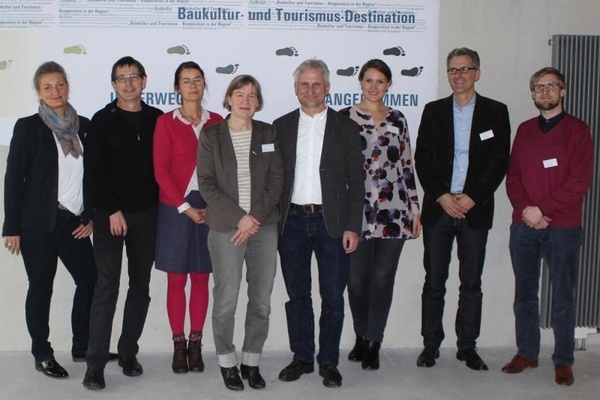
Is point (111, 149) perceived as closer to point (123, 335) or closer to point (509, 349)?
point (123, 335)

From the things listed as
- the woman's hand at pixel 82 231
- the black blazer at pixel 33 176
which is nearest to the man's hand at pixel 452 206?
the woman's hand at pixel 82 231

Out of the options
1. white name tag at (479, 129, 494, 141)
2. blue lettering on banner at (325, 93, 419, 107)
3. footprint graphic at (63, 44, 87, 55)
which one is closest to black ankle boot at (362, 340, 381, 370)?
white name tag at (479, 129, 494, 141)

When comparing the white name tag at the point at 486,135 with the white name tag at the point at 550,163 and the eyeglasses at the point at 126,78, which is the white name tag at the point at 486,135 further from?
the eyeglasses at the point at 126,78

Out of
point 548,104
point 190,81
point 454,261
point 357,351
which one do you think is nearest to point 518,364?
point 454,261

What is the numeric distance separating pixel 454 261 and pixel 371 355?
94 centimetres

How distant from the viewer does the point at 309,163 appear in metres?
3.53

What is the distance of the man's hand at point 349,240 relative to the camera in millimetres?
3537

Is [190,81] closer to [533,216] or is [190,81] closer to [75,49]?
[75,49]

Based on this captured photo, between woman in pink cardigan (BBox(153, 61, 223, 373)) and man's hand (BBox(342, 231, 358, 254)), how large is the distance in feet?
2.51

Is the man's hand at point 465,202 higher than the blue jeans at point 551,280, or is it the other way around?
the man's hand at point 465,202

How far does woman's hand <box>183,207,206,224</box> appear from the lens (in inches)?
142

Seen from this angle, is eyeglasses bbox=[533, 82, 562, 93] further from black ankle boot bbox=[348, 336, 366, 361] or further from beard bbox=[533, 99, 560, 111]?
black ankle boot bbox=[348, 336, 366, 361]

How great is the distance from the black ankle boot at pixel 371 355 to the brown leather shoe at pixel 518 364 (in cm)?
73

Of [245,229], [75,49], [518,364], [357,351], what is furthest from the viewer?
[75,49]
